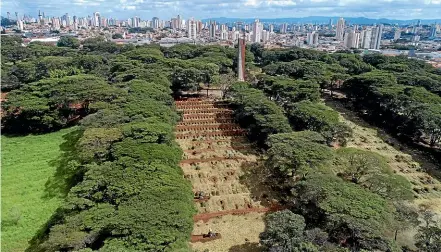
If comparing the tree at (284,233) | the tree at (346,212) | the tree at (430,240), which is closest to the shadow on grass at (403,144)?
the tree at (430,240)

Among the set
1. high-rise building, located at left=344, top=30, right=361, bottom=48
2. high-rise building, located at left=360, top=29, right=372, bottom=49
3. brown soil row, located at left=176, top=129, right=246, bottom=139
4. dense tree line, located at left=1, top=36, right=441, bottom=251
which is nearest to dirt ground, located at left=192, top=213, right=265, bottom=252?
dense tree line, located at left=1, top=36, right=441, bottom=251

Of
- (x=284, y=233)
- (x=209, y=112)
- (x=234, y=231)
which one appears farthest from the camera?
(x=209, y=112)

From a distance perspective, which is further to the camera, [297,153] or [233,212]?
[297,153]

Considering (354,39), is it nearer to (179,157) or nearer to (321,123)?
(321,123)

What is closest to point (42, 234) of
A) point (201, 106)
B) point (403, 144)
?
point (201, 106)

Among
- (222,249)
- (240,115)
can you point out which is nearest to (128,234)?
(222,249)

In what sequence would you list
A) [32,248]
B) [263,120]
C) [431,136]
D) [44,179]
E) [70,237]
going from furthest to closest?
1. [431,136]
2. [263,120]
3. [44,179]
4. [32,248]
5. [70,237]

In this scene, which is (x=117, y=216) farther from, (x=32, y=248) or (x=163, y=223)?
(x=32, y=248)
